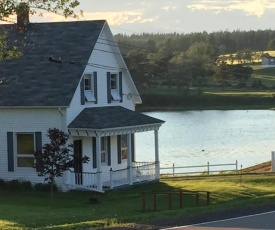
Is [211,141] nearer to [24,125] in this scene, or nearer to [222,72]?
[24,125]

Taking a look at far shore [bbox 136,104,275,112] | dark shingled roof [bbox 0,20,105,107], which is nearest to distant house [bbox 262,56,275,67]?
far shore [bbox 136,104,275,112]

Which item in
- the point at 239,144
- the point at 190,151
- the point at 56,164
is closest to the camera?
the point at 56,164

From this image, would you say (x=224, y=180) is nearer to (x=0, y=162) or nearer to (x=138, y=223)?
(x=0, y=162)

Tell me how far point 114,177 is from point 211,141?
29.5 metres

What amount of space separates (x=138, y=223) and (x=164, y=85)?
335 ft

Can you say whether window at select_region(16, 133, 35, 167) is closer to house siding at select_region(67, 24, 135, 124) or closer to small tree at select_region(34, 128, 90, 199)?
house siding at select_region(67, 24, 135, 124)

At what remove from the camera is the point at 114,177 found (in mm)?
31812

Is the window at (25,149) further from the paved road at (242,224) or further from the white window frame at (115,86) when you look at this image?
the paved road at (242,224)

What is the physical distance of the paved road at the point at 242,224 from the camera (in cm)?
1543

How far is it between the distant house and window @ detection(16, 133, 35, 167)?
129 meters

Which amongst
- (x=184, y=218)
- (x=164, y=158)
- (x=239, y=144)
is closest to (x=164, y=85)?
(x=239, y=144)

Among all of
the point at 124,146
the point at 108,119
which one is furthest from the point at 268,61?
the point at 108,119

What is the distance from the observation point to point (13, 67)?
32594 millimetres

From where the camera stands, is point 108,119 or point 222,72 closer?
point 108,119
